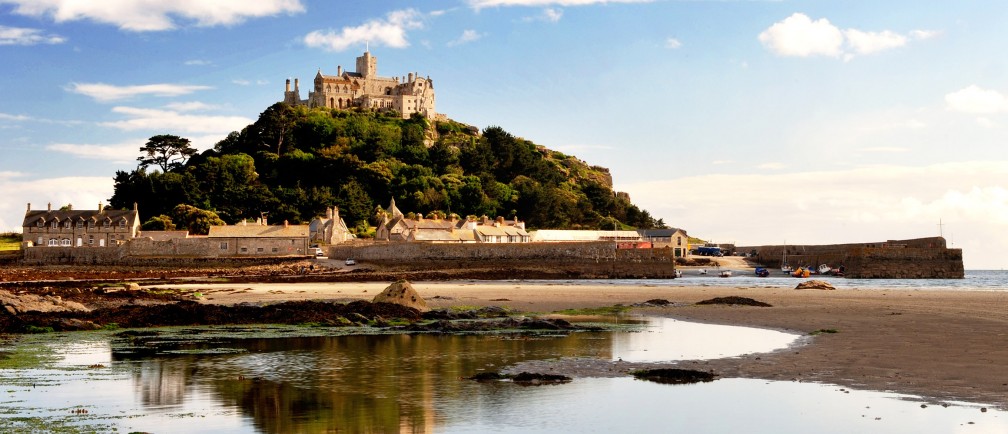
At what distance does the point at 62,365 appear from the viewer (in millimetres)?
15906

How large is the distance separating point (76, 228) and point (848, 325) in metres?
72.4

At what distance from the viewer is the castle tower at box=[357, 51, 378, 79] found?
14225 centimetres

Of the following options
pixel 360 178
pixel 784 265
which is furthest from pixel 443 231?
pixel 784 265

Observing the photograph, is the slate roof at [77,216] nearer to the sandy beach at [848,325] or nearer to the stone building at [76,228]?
the stone building at [76,228]

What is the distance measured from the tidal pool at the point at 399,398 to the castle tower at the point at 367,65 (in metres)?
127

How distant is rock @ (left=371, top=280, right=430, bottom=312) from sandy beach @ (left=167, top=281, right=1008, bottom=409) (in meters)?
2.57

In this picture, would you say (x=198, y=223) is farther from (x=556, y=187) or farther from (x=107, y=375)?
(x=107, y=375)

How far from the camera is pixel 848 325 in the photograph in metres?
22.2

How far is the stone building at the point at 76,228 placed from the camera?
77.9m

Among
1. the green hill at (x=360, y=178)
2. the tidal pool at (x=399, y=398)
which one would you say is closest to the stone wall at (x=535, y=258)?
the green hill at (x=360, y=178)

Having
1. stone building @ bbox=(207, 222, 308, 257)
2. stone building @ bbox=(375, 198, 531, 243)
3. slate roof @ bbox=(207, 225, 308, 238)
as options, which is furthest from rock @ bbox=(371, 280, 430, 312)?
slate roof @ bbox=(207, 225, 308, 238)

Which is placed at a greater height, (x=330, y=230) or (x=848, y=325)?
(x=330, y=230)

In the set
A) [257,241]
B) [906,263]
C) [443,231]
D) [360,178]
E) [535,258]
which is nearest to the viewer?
[535,258]

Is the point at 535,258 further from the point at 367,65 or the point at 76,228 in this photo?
the point at 367,65
